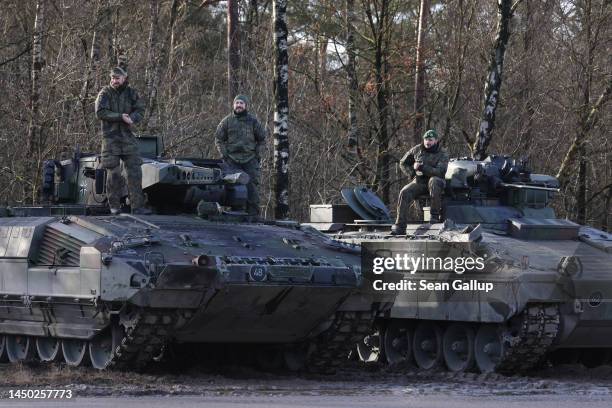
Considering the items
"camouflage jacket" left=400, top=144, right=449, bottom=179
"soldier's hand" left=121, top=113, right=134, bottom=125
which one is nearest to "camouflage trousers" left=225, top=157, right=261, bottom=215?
"soldier's hand" left=121, top=113, right=134, bottom=125

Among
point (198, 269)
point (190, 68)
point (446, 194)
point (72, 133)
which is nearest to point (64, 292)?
point (198, 269)

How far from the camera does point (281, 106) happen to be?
21938 mm

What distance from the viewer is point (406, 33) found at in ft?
107

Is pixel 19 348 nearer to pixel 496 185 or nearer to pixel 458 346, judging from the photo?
pixel 458 346

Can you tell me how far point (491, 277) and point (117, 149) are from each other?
486 cm

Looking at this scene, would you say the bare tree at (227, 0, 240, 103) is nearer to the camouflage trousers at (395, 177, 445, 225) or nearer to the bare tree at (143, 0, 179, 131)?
the bare tree at (143, 0, 179, 131)

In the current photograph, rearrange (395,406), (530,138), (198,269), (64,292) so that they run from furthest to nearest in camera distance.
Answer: (530,138) → (64,292) → (198,269) → (395,406)

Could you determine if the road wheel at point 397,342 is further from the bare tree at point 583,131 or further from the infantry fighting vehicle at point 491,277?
the bare tree at point 583,131

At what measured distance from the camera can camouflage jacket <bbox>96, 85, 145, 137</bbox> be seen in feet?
53.9

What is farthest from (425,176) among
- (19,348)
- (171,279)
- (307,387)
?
(19,348)

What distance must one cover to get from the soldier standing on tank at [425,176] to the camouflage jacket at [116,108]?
401 cm

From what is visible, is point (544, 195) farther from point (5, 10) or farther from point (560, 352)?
point (5, 10)

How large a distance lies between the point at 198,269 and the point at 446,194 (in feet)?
19.4

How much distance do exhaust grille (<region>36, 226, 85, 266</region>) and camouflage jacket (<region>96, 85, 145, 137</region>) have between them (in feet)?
5.07
